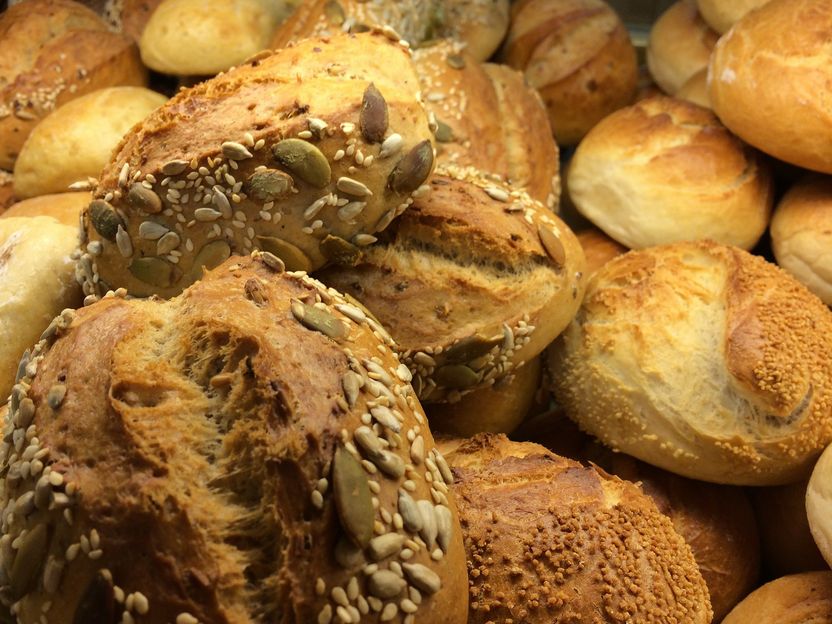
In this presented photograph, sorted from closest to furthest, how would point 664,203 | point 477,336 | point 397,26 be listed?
point 477,336 < point 664,203 < point 397,26

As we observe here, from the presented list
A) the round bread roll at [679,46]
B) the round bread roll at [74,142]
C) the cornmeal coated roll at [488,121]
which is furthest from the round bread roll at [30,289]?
the round bread roll at [679,46]

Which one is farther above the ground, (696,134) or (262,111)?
(262,111)

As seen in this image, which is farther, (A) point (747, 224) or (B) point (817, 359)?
(A) point (747, 224)

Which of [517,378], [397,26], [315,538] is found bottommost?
[517,378]

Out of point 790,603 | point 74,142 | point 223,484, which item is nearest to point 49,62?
point 74,142

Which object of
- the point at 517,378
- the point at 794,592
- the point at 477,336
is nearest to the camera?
the point at 477,336

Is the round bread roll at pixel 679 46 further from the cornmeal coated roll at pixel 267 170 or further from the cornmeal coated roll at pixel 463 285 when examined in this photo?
the cornmeal coated roll at pixel 267 170

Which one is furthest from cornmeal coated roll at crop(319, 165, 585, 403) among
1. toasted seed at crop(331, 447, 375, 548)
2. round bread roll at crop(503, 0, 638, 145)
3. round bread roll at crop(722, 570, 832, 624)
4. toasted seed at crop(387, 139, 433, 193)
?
round bread roll at crop(503, 0, 638, 145)

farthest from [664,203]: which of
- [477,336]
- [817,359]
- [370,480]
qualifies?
[370,480]

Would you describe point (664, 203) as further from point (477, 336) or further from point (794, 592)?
point (794, 592)
